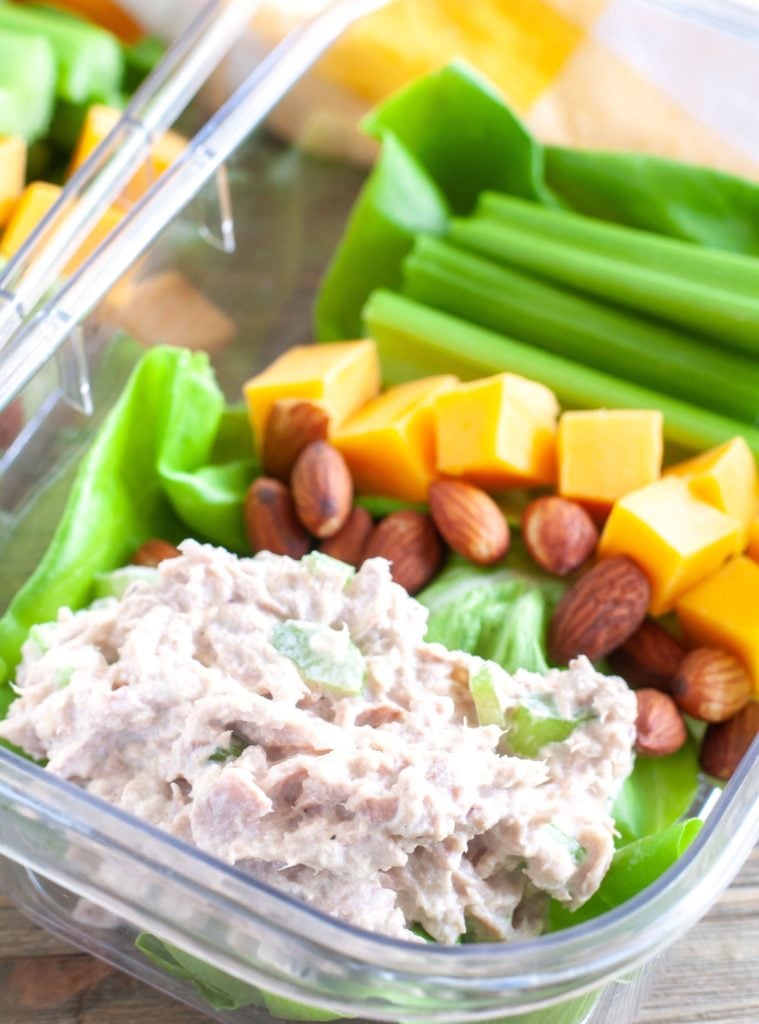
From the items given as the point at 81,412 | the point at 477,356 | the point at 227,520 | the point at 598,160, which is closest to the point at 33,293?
the point at 81,412

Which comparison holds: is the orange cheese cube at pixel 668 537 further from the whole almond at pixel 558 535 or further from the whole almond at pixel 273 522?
the whole almond at pixel 273 522

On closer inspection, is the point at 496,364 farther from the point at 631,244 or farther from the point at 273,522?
the point at 273,522

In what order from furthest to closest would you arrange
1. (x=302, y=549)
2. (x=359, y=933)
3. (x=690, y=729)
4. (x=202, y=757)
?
A: (x=302, y=549) → (x=690, y=729) → (x=202, y=757) → (x=359, y=933)

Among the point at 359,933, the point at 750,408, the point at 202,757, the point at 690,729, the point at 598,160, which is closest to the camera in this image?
the point at 359,933

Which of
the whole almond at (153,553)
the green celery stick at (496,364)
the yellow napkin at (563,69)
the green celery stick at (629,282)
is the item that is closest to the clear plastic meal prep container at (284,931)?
the whole almond at (153,553)

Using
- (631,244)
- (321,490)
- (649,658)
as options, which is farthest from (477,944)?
(631,244)

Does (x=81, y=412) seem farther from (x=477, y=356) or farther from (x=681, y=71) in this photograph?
(x=681, y=71)

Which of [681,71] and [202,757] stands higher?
[681,71]
